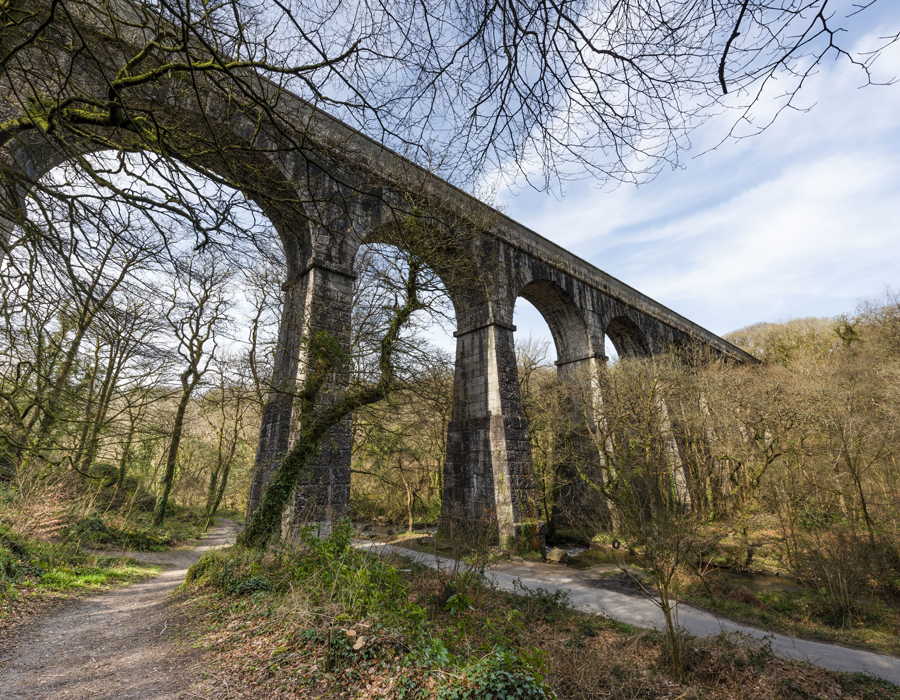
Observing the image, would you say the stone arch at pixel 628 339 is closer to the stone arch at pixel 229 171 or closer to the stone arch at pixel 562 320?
the stone arch at pixel 562 320

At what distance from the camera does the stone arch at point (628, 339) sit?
16406 mm

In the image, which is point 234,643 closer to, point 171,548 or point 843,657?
point 843,657

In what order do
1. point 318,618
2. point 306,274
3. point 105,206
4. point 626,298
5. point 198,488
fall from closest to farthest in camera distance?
1. point 105,206
2. point 318,618
3. point 306,274
4. point 626,298
5. point 198,488

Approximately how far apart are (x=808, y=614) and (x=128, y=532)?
13.4m

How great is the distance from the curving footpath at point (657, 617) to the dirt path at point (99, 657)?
2673mm

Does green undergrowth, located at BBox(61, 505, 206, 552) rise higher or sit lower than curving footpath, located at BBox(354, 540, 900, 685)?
higher

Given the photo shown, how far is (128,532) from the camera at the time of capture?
9.98m

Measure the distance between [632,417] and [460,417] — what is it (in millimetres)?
4400

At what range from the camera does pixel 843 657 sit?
4562mm

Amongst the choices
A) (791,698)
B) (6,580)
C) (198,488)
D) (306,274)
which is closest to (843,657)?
(791,698)

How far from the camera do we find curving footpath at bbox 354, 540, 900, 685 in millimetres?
4371

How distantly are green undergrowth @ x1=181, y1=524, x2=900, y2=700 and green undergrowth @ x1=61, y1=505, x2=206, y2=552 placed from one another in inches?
194

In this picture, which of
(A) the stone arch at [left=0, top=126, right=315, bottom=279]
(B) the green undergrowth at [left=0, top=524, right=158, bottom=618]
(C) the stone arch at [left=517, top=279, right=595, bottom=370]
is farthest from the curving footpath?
(C) the stone arch at [left=517, top=279, right=595, bottom=370]

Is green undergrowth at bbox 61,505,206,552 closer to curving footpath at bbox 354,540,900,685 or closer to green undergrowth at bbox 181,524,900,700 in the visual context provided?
green undergrowth at bbox 181,524,900,700
